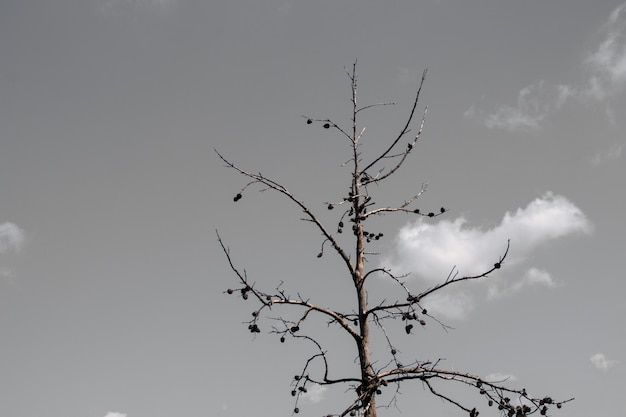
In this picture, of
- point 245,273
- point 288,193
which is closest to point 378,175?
point 288,193

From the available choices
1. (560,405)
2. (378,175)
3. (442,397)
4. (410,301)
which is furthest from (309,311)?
(560,405)

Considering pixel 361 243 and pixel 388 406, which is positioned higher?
pixel 361 243

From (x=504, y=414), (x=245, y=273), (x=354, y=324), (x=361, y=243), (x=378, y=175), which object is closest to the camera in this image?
(x=245, y=273)

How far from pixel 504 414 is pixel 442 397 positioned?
76cm

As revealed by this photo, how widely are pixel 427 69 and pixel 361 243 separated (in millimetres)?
2525

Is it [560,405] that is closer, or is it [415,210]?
[560,405]

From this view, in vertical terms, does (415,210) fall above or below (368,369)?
above

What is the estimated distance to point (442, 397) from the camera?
293 inches

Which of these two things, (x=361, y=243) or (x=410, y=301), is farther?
(x=361, y=243)

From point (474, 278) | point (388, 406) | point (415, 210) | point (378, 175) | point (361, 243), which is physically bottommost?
point (388, 406)

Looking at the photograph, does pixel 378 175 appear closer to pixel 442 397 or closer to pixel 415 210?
pixel 415 210

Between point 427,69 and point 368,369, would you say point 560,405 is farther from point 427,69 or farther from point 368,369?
point 427,69

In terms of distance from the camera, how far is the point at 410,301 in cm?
A: 717

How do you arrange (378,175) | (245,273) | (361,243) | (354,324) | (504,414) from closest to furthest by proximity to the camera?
1. (245,273)
2. (504,414)
3. (354,324)
4. (361,243)
5. (378,175)
